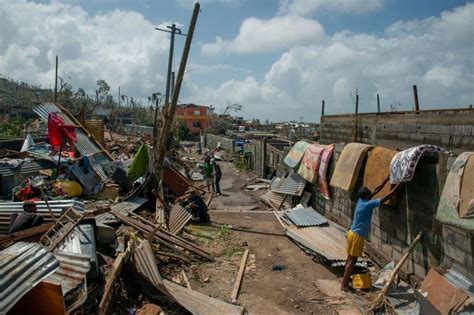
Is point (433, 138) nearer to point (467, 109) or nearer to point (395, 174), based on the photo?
point (467, 109)

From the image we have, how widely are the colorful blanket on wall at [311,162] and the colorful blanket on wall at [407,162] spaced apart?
4125mm

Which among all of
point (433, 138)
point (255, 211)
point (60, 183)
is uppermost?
point (433, 138)

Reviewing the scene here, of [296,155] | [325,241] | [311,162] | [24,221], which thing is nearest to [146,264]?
[24,221]

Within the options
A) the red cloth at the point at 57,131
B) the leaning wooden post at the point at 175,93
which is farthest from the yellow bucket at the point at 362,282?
the red cloth at the point at 57,131

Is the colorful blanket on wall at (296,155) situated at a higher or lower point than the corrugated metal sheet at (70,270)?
higher

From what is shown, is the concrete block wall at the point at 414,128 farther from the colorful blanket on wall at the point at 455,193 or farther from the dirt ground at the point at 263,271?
the dirt ground at the point at 263,271

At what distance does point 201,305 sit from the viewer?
5512mm

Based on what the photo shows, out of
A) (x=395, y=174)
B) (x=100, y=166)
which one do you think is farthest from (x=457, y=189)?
(x=100, y=166)

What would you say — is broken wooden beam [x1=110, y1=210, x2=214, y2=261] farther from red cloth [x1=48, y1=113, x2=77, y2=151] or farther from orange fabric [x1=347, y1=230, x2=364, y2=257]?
red cloth [x1=48, y1=113, x2=77, y2=151]

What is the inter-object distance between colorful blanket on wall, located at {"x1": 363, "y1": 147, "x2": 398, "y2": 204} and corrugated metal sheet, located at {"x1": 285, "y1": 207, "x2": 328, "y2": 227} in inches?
88.9

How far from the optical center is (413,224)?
6.30 m

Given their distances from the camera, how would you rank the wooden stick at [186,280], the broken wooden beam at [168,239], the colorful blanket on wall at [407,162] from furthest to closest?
the broken wooden beam at [168,239]
the wooden stick at [186,280]
the colorful blanket on wall at [407,162]

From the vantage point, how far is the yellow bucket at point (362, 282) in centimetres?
636

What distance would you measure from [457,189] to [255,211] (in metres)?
8.09
